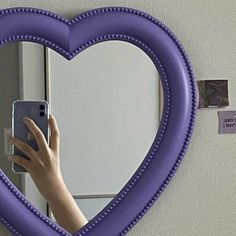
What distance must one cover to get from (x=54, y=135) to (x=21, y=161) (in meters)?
0.08

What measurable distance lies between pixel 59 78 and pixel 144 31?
181 millimetres

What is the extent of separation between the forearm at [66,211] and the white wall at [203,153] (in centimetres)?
13

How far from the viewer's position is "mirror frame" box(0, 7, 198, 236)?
105 cm

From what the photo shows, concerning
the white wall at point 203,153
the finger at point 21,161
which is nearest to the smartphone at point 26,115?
the finger at point 21,161

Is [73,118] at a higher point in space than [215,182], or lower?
higher

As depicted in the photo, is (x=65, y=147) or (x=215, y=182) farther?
(x=215, y=182)

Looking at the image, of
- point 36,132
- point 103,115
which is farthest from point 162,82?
point 36,132

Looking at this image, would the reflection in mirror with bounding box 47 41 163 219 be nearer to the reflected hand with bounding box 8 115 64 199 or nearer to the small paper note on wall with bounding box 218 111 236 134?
the reflected hand with bounding box 8 115 64 199

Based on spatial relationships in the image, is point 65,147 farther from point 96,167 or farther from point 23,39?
point 23,39

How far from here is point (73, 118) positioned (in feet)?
3.59

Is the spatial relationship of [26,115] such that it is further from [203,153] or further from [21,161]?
[203,153]

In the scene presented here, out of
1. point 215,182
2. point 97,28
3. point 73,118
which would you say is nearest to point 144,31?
point 97,28

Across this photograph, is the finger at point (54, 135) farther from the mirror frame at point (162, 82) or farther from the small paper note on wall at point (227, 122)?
the small paper note on wall at point (227, 122)

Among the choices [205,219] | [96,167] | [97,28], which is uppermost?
[97,28]
